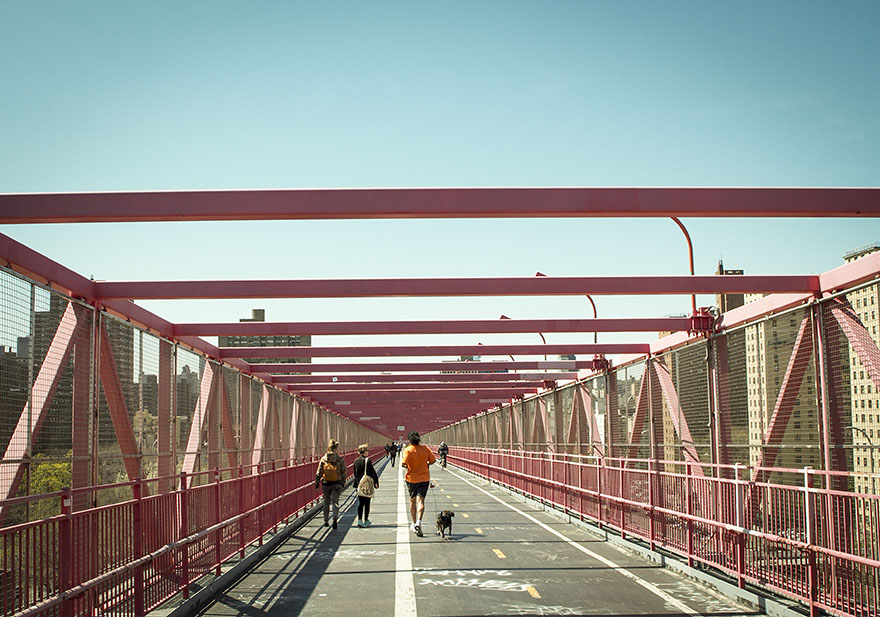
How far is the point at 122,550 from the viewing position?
845cm

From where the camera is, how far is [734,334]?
1564 cm

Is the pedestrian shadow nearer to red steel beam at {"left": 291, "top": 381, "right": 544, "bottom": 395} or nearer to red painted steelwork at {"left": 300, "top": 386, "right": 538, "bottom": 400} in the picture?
red steel beam at {"left": 291, "top": 381, "right": 544, "bottom": 395}

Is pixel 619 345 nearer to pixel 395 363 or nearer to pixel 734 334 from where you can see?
pixel 734 334

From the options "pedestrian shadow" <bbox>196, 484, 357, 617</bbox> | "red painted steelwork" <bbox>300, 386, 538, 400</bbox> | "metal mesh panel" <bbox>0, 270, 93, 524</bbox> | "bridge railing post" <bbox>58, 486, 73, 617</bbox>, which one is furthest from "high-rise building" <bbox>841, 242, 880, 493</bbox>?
"red painted steelwork" <bbox>300, 386, 538, 400</bbox>

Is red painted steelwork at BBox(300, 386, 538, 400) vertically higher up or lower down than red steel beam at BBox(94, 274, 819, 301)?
lower down

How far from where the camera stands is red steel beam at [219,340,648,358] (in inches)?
908

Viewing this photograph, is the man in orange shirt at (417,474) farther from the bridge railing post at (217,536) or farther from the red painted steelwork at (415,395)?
the red painted steelwork at (415,395)

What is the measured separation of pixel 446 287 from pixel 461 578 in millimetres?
4822

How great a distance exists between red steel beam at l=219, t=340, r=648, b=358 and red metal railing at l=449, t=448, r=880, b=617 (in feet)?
24.8

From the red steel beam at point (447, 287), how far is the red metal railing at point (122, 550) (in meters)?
3.20

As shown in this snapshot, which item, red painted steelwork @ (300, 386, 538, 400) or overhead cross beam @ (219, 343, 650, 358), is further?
red painted steelwork @ (300, 386, 538, 400)

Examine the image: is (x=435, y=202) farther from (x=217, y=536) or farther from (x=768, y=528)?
(x=217, y=536)

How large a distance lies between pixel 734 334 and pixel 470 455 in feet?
116

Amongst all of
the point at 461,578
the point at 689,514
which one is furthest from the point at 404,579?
the point at 689,514
